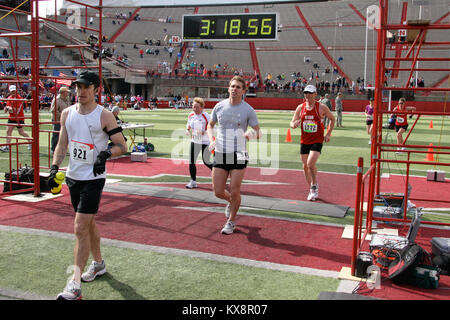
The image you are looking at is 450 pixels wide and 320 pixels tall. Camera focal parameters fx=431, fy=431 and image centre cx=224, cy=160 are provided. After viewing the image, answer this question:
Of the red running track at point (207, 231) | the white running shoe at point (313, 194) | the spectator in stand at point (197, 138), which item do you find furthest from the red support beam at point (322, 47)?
the red running track at point (207, 231)

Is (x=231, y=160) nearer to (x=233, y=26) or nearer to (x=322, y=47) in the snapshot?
(x=233, y=26)

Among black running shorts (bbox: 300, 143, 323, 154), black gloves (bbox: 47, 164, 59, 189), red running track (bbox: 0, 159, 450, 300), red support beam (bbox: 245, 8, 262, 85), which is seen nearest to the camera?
black gloves (bbox: 47, 164, 59, 189)

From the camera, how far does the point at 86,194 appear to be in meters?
4.11

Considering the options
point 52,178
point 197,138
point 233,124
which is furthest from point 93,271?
point 197,138

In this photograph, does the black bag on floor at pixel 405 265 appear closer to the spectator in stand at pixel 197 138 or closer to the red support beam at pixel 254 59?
the spectator in stand at pixel 197 138

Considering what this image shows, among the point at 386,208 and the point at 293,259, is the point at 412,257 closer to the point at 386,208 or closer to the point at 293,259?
the point at 293,259

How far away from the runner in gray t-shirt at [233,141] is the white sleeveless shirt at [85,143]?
201cm

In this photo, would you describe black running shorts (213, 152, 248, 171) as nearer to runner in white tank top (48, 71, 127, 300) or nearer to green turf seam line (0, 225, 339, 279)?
green turf seam line (0, 225, 339, 279)

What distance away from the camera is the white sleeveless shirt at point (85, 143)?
13.8ft

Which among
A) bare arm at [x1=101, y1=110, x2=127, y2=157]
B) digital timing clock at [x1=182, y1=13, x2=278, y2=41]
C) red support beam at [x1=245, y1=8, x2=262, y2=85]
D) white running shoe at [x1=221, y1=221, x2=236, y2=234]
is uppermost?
red support beam at [x1=245, y1=8, x2=262, y2=85]

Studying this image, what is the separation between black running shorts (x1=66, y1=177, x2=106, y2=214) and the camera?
4.09 m

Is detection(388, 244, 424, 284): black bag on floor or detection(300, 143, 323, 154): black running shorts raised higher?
detection(300, 143, 323, 154): black running shorts

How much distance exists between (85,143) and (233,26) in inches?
838

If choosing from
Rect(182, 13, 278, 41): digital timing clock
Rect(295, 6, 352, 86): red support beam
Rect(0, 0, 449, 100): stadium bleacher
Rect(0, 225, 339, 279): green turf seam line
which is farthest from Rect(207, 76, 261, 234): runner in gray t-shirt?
Rect(295, 6, 352, 86): red support beam
